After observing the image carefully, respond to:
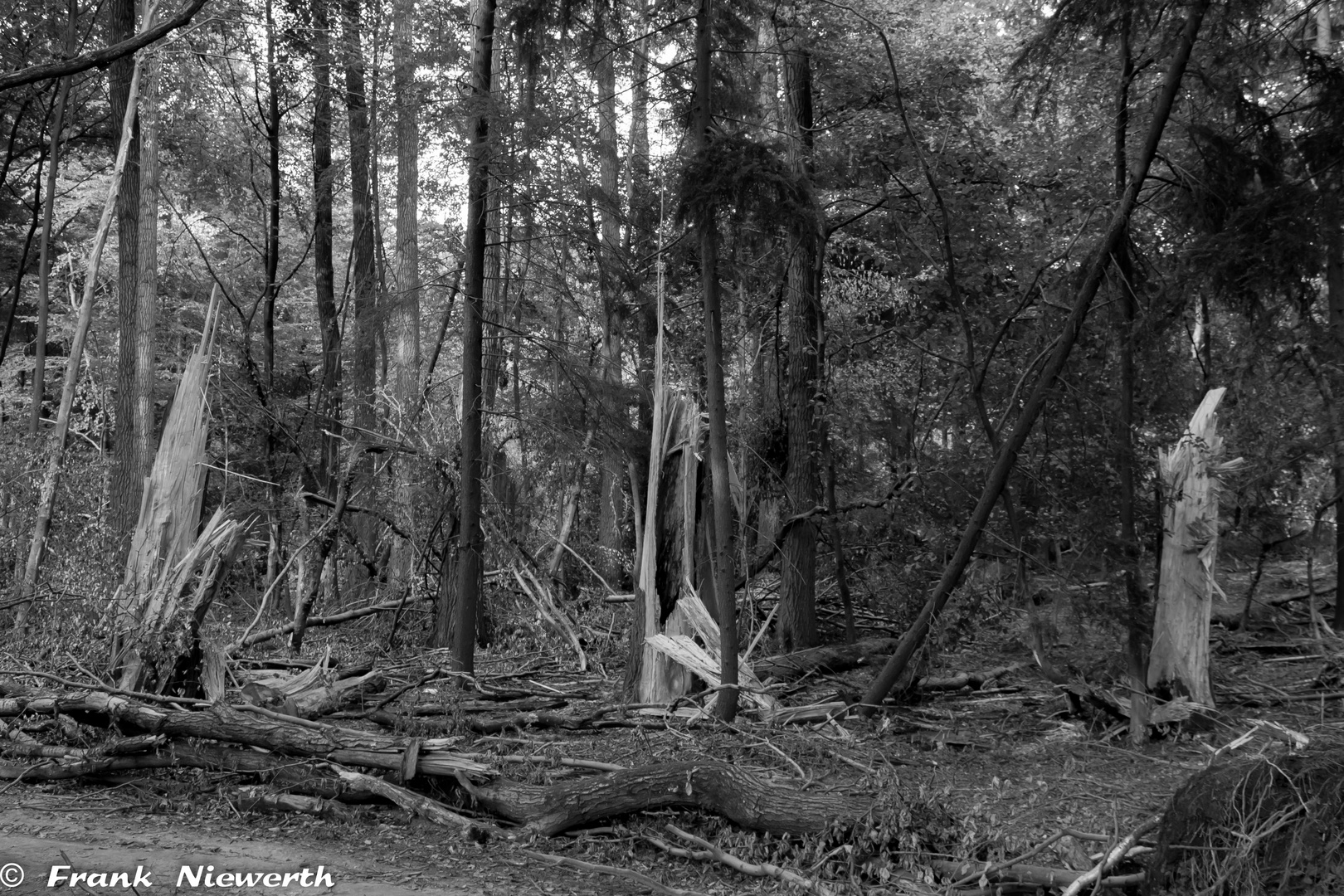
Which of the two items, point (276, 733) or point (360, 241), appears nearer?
point (276, 733)

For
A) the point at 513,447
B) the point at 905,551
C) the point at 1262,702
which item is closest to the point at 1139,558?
the point at 1262,702

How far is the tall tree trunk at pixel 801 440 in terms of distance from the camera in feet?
37.3

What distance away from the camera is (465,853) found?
230 inches

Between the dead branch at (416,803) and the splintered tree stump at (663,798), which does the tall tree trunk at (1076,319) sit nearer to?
the splintered tree stump at (663,798)

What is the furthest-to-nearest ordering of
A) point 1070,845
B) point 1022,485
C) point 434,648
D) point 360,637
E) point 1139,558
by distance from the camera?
point 360,637, point 434,648, point 1022,485, point 1139,558, point 1070,845

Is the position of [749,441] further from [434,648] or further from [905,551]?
[434,648]

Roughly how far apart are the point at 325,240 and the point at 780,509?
401 inches

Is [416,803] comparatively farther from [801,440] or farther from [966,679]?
[801,440]

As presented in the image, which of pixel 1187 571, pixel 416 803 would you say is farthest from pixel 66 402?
pixel 1187 571

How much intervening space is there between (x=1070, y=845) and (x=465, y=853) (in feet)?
10.8

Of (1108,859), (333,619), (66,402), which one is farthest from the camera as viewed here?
(66,402)

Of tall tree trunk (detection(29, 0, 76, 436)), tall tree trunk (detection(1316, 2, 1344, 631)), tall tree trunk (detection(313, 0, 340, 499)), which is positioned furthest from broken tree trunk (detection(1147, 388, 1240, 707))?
tall tree trunk (detection(29, 0, 76, 436))

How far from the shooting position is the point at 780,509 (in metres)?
12.8

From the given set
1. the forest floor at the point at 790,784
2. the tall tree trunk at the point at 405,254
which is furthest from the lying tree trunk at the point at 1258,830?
the tall tree trunk at the point at 405,254
